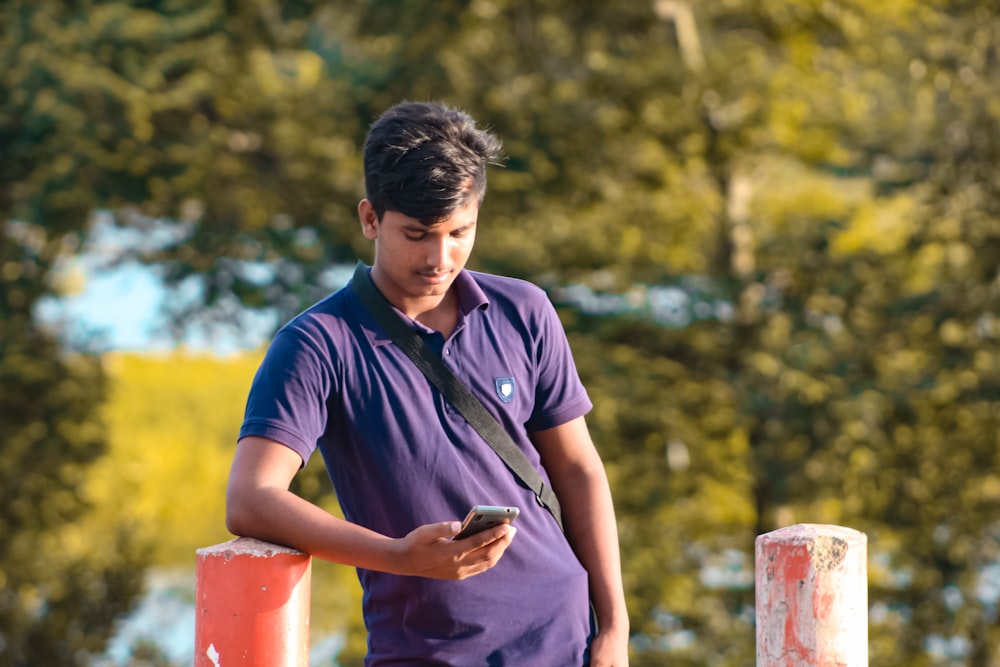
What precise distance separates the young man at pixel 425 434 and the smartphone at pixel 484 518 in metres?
0.03

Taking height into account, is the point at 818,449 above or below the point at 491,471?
below

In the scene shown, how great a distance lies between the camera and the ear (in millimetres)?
2145

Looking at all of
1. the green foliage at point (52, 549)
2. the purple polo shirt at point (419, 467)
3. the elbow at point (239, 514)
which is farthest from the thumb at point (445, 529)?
the green foliage at point (52, 549)

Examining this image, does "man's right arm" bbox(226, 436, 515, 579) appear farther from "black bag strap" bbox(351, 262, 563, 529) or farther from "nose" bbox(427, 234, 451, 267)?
"nose" bbox(427, 234, 451, 267)

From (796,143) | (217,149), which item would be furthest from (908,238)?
(217,149)

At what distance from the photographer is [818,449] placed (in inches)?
392

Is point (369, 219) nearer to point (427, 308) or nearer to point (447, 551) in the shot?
point (427, 308)

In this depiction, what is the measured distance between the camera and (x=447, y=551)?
1.82 meters

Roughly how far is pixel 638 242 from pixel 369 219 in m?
9.37

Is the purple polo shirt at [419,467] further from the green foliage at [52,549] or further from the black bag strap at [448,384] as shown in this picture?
the green foliage at [52,549]

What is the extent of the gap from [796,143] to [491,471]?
9754mm

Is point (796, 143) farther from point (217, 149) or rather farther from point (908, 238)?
point (217, 149)

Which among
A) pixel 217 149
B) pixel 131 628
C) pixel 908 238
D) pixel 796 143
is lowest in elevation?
pixel 131 628

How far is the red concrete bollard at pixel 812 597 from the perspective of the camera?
2145mm
